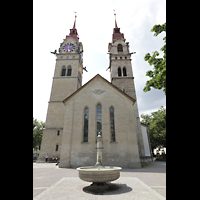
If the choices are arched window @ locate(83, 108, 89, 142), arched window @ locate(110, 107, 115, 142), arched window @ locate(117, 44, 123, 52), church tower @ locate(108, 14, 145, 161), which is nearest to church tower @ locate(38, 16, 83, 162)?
church tower @ locate(108, 14, 145, 161)

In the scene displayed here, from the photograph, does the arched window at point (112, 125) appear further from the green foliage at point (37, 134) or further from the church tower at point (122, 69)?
the green foliage at point (37, 134)

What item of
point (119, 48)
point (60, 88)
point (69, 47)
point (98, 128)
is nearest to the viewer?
point (98, 128)

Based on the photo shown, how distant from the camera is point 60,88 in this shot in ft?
102

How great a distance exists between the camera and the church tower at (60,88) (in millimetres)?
25484

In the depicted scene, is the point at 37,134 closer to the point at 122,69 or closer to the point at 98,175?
the point at 122,69

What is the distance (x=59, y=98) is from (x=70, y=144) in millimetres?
16197

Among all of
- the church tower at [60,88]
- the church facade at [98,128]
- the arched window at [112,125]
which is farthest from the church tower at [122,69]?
the arched window at [112,125]

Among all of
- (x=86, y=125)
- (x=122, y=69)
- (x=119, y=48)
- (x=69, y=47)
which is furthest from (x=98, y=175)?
(x=69, y=47)

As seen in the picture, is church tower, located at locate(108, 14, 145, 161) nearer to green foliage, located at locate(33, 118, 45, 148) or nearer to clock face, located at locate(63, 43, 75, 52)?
clock face, located at locate(63, 43, 75, 52)

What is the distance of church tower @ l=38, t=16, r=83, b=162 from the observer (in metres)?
25.5
